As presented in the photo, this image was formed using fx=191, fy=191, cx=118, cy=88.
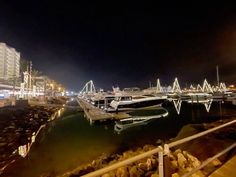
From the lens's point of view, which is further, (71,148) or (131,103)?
(131,103)

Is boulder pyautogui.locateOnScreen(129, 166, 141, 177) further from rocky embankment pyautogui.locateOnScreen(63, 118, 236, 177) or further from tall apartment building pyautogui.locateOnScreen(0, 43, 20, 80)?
tall apartment building pyautogui.locateOnScreen(0, 43, 20, 80)

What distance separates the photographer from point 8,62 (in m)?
122

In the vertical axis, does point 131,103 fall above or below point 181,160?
above

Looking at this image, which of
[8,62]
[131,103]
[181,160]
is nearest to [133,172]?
[181,160]

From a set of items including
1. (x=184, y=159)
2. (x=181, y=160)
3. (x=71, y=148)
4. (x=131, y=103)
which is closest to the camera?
(x=181, y=160)

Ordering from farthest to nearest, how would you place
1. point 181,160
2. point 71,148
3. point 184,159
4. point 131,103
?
point 131,103 → point 71,148 → point 184,159 → point 181,160

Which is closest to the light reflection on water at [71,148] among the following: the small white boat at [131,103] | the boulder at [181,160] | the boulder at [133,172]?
the boulder at [133,172]

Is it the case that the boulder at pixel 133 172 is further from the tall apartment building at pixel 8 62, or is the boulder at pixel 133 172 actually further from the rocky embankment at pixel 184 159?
the tall apartment building at pixel 8 62

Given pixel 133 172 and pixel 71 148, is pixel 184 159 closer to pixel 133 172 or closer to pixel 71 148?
pixel 133 172

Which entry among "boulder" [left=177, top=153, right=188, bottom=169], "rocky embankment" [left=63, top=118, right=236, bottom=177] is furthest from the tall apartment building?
"boulder" [left=177, top=153, right=188, bottom=169]

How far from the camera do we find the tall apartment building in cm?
11544

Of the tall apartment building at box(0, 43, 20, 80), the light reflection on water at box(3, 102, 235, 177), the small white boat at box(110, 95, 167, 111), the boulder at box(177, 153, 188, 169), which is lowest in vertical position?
the light reflection on water at box(3, 102, 235, 177)

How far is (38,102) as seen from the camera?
7350 centimetres

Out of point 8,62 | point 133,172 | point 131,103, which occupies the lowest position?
point 133,172
